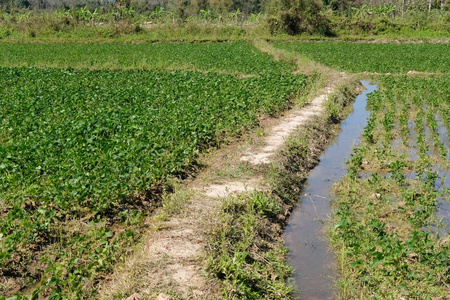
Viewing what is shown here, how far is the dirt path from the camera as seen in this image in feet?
15.8

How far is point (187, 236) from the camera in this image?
19.7 feet

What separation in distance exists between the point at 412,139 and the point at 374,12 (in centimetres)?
4053

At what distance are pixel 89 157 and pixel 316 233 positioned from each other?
4.13 metres

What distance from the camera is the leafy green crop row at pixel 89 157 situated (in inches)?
213

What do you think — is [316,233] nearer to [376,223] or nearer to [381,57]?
[376,223]

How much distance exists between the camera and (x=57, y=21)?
45094 mm

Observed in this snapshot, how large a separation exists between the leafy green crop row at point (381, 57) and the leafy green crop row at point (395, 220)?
10.8m

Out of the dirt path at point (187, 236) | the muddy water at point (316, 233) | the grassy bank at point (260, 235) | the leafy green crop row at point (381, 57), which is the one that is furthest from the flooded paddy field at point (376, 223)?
the leafy green crop row at point (381, 57)

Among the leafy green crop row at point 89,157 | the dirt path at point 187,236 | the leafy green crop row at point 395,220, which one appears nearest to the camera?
the dirt path at point 187,236

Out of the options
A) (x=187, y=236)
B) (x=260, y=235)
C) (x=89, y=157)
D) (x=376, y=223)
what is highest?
(x=89, y=157)

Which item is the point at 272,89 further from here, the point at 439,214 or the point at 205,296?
the point at 205,296

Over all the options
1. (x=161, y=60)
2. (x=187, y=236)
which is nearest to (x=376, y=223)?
(x=187, y=236)

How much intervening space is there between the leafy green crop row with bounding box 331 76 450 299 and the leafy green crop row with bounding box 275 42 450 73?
1082 cm

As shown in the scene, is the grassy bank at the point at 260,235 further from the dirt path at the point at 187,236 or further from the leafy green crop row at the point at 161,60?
the leafy green crop row at the point at 161,60
